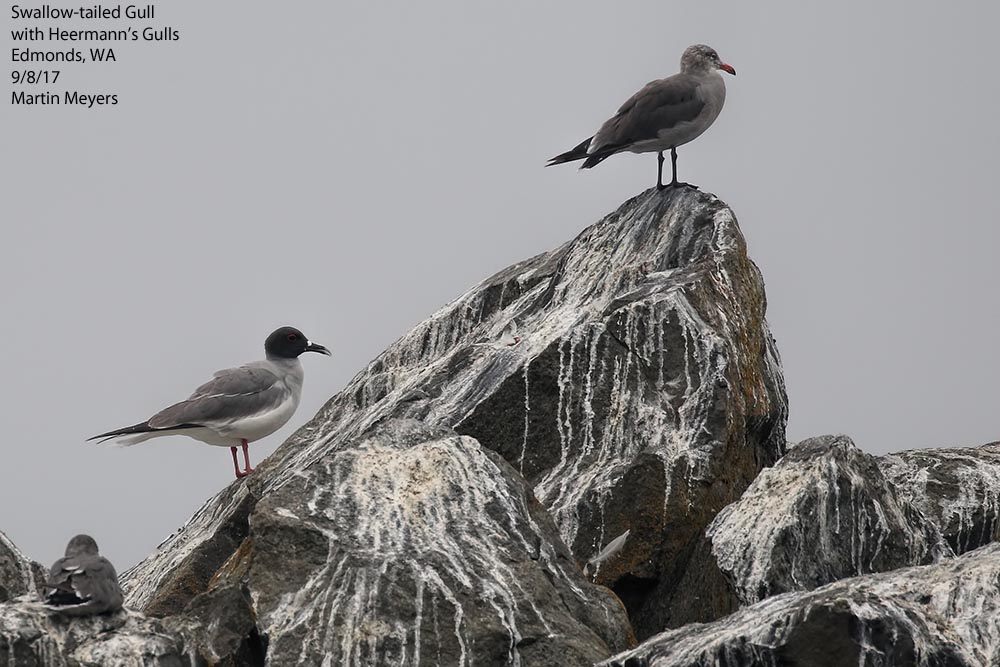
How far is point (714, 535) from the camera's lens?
12383 millimetres

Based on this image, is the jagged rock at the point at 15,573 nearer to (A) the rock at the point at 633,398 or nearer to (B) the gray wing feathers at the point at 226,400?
(A) the rock at the point at 633,398

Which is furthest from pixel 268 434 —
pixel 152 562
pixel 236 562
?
pixel 236 562

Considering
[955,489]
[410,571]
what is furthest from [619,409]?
[410,571]

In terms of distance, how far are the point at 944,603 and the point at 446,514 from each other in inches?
128

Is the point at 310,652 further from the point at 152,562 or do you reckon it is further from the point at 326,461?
the point at 152,562

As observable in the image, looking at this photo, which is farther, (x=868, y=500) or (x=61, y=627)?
(x=868, y=500)

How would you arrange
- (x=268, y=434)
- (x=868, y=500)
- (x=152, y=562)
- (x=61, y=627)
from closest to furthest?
1. (x=61, y=627)
2. (x=868, y=500)
3. (x=152, y=562)
4. (x=268, y=434)

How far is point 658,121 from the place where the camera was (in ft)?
58.4

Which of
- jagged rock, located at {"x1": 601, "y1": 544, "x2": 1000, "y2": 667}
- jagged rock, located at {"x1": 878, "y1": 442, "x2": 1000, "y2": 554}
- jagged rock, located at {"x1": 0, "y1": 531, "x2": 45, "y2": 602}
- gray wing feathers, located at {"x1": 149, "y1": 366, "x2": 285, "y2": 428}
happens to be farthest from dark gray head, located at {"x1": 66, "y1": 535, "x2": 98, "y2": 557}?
jagged rock, located at {"x1": 878, "y1": 442, "x2": 1000, "y2": 554}

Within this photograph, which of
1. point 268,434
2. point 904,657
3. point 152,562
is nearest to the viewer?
point 904,657

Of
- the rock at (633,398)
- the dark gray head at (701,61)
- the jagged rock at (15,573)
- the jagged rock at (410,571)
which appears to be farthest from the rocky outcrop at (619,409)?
the dark gray head at (701,61)

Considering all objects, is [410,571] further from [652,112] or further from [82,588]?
[652,112]

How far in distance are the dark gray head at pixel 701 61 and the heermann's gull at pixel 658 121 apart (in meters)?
0.41

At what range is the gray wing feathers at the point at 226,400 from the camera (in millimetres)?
16500
